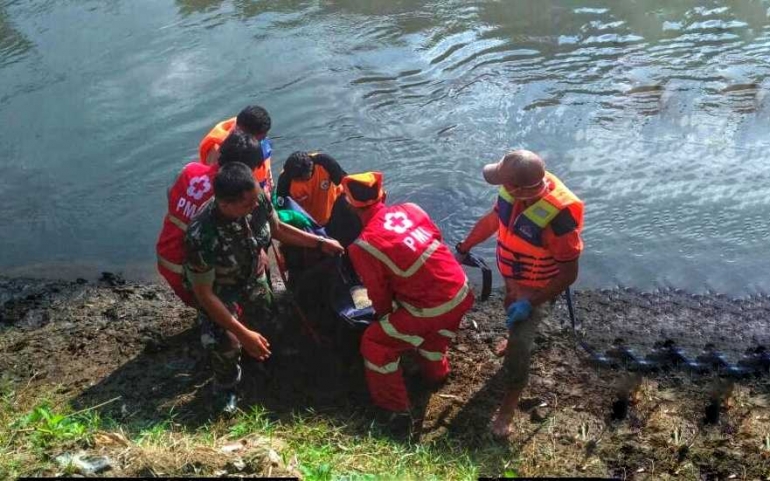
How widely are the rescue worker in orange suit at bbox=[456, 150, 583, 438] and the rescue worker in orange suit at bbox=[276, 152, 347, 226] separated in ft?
5.30

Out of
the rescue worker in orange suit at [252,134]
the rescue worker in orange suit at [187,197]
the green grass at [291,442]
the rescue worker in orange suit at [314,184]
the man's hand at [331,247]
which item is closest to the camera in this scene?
the green grass at [291,442]

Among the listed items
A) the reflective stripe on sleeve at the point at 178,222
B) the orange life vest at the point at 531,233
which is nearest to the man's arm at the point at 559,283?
the orange life vest at the point at 531,233

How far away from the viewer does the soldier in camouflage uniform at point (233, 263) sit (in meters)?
4.55

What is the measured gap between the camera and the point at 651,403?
5.53 meters

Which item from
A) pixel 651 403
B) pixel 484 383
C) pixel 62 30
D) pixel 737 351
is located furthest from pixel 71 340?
pixel 62 30

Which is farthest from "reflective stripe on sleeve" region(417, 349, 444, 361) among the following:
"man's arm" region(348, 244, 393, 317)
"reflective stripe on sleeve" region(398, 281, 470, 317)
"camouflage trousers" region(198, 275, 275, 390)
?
"camouflage trousers" region(198, 275, 275, 390)

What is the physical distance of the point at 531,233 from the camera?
4992 millimetres

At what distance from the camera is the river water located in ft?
26.7

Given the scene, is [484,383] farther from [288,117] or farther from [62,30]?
[62,30]

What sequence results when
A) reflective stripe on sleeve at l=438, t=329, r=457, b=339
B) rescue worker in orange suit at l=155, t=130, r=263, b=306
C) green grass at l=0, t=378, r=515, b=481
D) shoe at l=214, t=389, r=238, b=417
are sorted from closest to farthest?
green grass at l=0, t=378, r=515, b=481 → shoe at l=214, t=389, r=238, b=417 → reflective stripe on sleeve at l=438, t=329, r=457, b=339 → rescue worker in orange suit at l=155, t=130, r=263, b=306

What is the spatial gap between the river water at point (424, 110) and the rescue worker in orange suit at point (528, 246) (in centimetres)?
235

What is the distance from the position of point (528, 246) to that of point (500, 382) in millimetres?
1199

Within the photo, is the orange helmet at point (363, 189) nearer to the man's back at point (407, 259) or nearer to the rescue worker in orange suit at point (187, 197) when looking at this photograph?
the man's back at point (407, 259)

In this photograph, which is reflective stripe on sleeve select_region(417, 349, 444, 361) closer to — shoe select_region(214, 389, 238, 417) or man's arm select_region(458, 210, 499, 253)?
man's arm select_region(458, 210, 499, 253)
